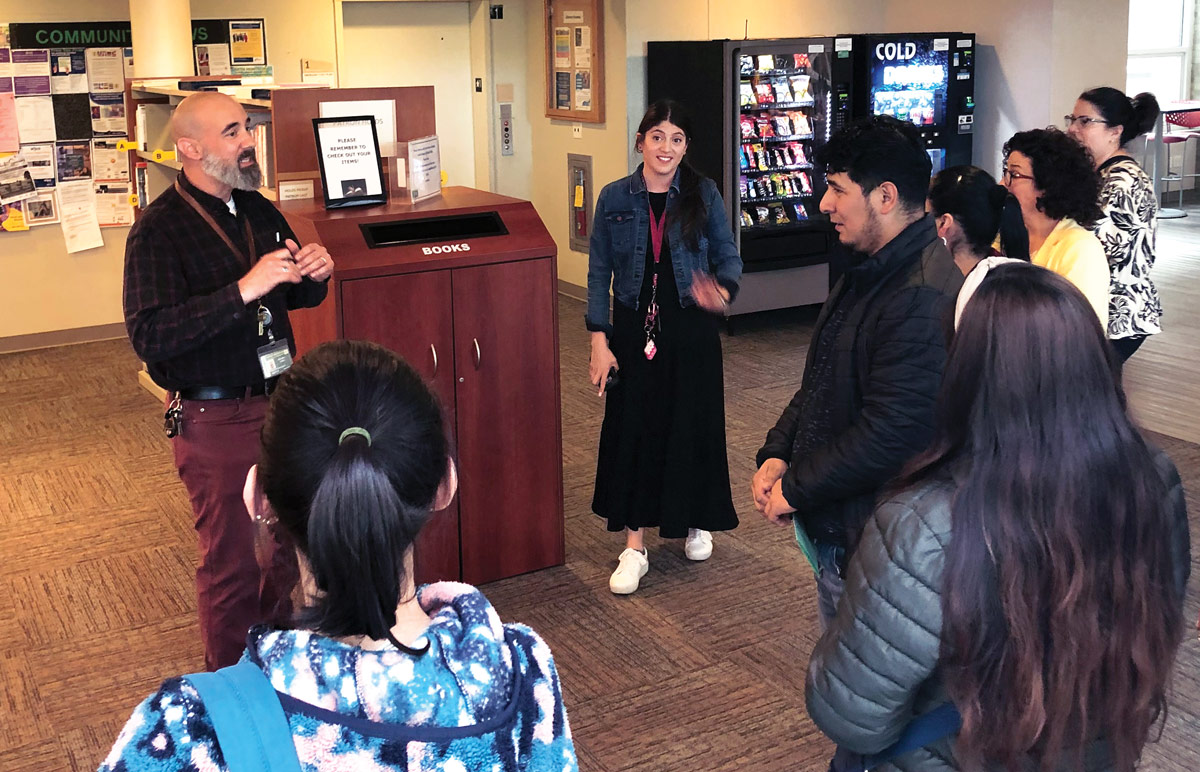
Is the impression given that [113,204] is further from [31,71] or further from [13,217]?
[31,71]

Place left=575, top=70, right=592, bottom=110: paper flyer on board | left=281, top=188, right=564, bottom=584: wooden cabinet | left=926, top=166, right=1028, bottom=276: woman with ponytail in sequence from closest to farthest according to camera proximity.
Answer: left=926, top=166, right=1028, bottom=276: woman with ponytail < left=281, top=188, right=564, bottom=584: wooden cabinet < left=575, top=70, right=592, bottom=110: paper flyer on board

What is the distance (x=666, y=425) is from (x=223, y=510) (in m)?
1.48

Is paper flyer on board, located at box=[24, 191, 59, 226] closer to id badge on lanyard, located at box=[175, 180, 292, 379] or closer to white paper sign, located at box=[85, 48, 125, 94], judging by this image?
white paper sign, located at box=[85, 48, 125, 94]

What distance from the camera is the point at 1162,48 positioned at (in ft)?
40.8

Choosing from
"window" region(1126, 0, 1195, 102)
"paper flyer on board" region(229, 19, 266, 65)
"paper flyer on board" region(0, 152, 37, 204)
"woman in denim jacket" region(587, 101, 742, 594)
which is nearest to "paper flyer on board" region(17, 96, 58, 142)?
"paper flyer on board" region(0, 152, 37, 204)

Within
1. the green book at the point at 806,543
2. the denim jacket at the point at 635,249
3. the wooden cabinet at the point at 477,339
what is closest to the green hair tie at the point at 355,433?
the green book at the point at 806,543

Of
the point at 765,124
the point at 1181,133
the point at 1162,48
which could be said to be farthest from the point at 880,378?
the point at 1162,48

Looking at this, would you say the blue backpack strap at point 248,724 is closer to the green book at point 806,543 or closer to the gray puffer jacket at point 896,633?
the gray puffer jacket at point 896,633

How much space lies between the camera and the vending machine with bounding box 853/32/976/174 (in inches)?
301

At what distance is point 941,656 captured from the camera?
4.99ft

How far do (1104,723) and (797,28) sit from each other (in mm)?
7209

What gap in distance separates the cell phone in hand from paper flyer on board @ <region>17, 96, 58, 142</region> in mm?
4829

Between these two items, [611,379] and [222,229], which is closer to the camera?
[222,229]

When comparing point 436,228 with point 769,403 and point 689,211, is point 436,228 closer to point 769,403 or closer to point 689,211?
point 689,211
